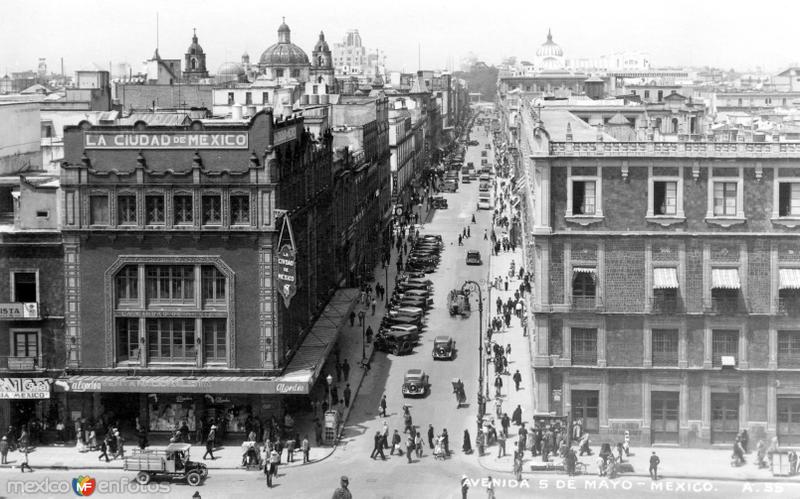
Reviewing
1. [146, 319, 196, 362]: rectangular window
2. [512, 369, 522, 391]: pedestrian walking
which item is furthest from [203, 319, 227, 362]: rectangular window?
[512, 369, 522, 391]: pedestrian walking

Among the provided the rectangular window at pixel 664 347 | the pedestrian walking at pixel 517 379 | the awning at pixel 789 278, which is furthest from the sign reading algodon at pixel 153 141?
the awning at pixel 789 278

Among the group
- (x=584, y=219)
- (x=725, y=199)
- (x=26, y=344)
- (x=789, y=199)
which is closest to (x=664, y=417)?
(x=584, y=219)

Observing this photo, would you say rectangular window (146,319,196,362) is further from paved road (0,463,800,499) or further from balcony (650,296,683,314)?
balcony (650,296,683,314)

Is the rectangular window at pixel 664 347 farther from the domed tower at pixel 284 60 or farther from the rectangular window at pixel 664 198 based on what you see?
the domed tower at pixel 284 60

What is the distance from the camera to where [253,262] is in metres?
54.0

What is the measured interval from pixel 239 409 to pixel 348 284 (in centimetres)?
3269

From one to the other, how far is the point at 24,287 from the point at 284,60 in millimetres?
135184

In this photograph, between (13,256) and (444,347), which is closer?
(13,256)

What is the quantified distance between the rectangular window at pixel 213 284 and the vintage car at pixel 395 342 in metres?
20.9

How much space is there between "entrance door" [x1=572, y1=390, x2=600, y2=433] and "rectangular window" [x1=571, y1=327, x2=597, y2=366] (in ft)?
4.83

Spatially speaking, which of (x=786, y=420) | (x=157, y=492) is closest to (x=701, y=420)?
(x=786, y=420)

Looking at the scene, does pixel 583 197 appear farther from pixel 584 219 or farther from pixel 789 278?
pixel 789 278

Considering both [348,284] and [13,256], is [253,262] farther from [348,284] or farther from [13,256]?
[348,284]

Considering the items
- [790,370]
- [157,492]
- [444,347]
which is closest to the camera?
[157,492]
